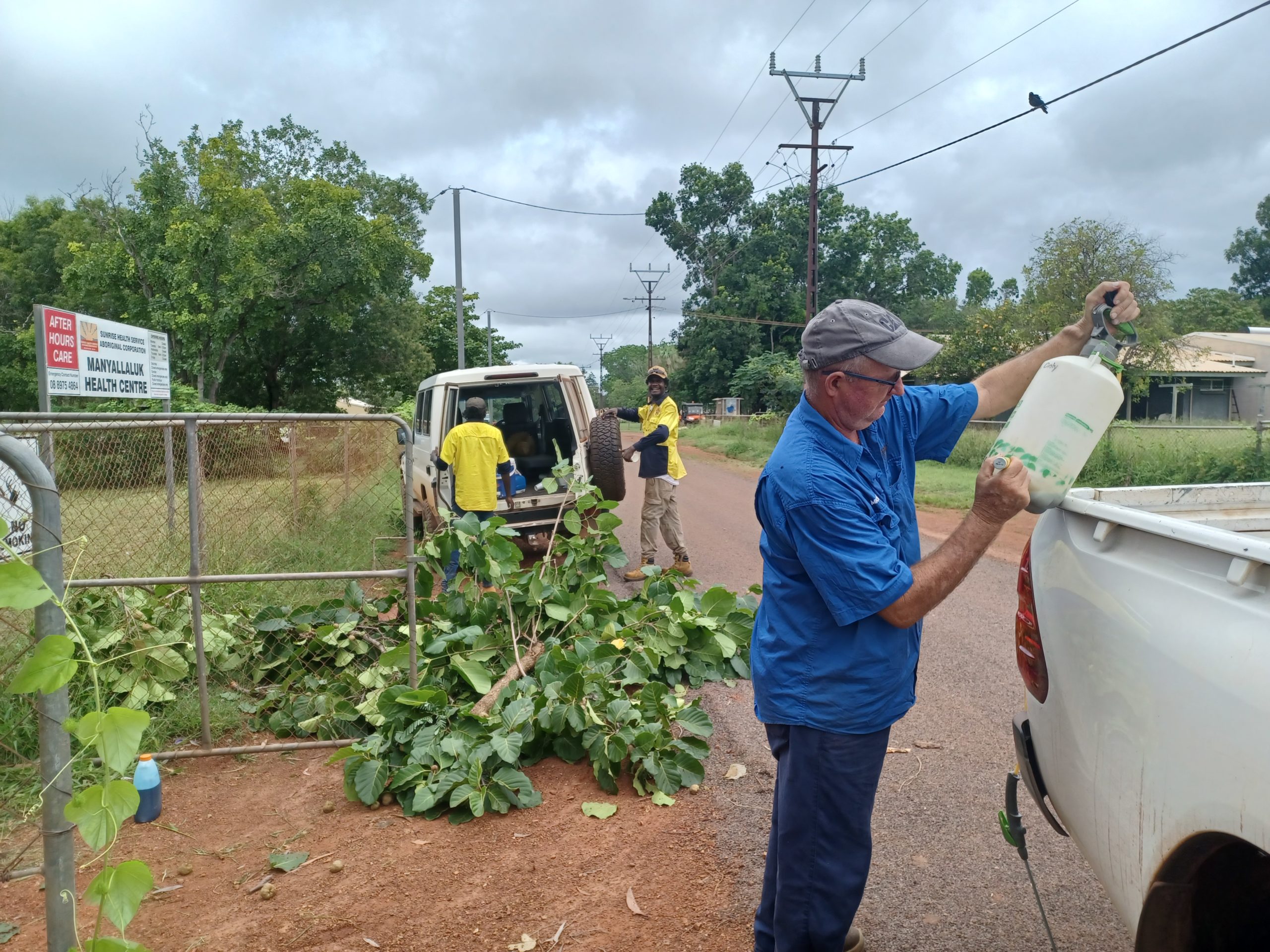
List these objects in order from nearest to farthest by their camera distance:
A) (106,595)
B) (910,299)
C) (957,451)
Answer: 1. (106,595)
2. (957,451)
3. (910,299)

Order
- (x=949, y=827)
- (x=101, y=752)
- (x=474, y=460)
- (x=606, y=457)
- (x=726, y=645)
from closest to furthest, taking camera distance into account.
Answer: (x=101, y=752), (x=949, y=827), (x=726, y=645), (x=474, y=460), (x=606, y=457)

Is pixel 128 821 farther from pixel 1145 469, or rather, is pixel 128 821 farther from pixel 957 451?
pixel 957 451

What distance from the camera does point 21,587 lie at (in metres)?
1.91

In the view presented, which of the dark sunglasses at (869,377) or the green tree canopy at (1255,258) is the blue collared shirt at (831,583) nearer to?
the dark sunglasses at (869,377)

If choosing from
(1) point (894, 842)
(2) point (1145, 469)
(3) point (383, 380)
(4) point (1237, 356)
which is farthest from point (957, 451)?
(4) point (1237, 356)

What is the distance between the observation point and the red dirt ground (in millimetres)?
3129

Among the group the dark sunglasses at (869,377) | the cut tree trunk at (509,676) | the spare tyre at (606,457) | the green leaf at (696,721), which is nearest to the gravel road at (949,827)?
the green leaf at (696,721)

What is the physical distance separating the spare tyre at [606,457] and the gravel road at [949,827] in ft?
11.0

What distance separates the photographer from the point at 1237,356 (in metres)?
39.2

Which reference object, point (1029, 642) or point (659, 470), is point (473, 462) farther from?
point (1029, 642)

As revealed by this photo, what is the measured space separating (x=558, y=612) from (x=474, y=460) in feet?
10.1

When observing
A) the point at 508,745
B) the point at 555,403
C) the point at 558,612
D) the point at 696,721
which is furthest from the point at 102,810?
the point at 555,403

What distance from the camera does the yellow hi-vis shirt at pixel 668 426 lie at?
863 cm

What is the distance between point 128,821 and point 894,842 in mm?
3249
